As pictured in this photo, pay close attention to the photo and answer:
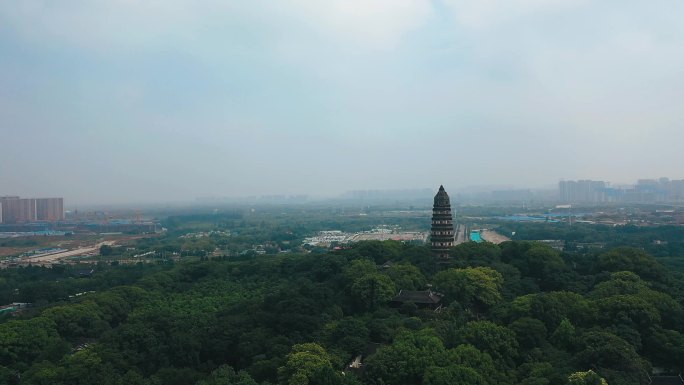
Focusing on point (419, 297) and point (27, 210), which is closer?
point (419, 297)

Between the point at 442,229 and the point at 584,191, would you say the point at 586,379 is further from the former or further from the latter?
the point at 584,191

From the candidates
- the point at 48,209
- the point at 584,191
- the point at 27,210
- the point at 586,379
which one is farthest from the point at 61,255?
the point at 584,191

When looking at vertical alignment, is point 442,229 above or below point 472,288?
above

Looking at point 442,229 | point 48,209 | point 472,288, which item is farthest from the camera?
point 48,209

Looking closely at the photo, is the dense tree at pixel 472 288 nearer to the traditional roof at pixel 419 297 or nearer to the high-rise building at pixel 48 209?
the traditional roof at pixel 419 297

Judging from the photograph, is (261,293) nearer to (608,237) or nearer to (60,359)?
(60,359)

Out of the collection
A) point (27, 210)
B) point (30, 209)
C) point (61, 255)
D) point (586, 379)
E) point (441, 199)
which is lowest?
point (61, 255)

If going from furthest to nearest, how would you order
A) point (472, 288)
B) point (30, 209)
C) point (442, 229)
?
point (30, 209) < point (442, 229) < point (472, 288)
